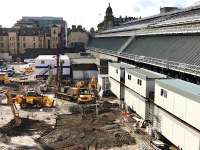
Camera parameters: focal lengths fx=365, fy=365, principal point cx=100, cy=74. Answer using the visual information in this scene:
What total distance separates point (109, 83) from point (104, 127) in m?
22.7

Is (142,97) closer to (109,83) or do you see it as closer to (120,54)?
(109,83)

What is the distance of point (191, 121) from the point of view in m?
29.9

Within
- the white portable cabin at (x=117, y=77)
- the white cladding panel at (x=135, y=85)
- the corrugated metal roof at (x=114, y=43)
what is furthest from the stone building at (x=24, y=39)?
the white cladding panel at (x=135, y=85)

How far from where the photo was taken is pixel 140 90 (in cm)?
4538

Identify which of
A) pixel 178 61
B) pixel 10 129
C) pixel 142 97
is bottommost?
pixel 10 129

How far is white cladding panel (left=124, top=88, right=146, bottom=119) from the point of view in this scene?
145ft

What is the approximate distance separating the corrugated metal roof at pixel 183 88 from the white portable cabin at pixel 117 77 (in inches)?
742

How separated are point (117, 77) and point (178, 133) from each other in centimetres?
2825

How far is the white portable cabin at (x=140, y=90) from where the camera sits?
42969 millimetres

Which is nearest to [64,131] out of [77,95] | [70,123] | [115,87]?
[70,123]

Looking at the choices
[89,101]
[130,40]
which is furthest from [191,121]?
[130,40]

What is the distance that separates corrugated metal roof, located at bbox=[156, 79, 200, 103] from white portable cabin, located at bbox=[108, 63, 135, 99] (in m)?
18.9

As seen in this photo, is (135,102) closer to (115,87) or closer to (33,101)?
(115,87)

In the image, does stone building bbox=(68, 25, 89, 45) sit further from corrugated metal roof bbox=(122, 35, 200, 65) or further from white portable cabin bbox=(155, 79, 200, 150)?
white portable cabin bbox=(155, 79, 200, 150)
